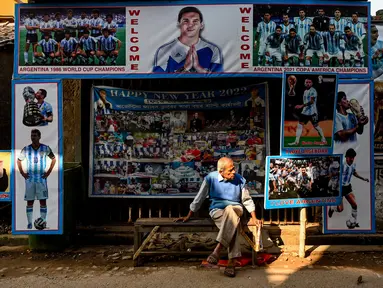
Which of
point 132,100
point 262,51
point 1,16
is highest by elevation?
point 1,16

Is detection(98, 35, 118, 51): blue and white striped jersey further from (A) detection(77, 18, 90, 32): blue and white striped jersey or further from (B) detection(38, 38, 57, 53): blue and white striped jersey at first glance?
(B) detection(38, 38, 57, 53): blue and white striped jersey

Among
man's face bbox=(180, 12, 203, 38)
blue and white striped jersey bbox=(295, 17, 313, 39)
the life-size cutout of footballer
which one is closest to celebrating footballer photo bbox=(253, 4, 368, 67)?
blue and white striped jersey bbox=(295, 17, 313, 39)

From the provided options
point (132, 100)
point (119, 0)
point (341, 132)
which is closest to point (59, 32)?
point (119, 0)

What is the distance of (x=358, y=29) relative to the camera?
5.54 meters

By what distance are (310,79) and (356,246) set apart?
2.82 meters

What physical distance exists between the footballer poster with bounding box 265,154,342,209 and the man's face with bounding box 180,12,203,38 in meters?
2.02

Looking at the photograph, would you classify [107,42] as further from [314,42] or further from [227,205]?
[314,42]

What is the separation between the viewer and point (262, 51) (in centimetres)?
547

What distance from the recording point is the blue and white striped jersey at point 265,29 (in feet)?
17.9

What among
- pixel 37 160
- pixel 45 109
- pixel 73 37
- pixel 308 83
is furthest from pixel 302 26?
pixel 37 160

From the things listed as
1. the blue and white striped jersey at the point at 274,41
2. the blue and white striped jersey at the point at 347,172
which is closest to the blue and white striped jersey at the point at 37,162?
the blue and white striped jersey at the point at 274,41

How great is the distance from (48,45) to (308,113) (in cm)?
367

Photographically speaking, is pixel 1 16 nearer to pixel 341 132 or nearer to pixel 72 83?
pixel 72 83

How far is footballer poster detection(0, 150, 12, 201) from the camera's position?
19.4 ft
